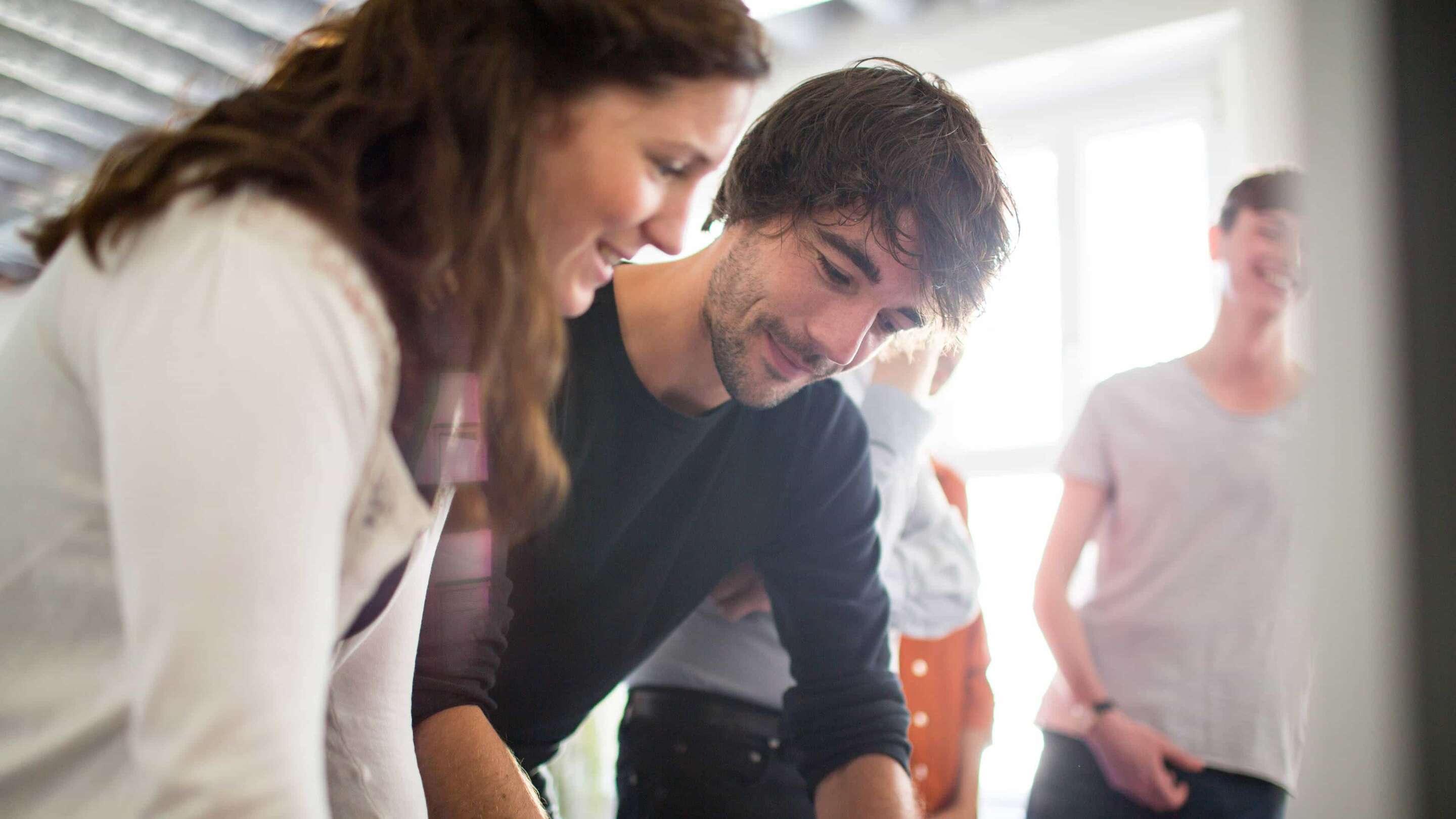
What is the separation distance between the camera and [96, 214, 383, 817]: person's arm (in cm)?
37

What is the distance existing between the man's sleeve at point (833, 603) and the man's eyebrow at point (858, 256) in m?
0.18

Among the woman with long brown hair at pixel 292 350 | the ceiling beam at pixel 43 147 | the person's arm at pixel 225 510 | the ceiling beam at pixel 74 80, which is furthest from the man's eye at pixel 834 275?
the ceiling beam at pixel 43 147

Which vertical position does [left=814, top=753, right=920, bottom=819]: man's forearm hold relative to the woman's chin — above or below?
below

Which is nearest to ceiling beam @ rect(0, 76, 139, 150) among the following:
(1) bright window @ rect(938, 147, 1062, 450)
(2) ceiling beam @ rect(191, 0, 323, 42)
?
(2) ceiling beam @ rect(191, 0, 323, 42)

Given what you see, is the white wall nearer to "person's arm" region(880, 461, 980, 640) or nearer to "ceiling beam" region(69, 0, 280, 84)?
"person's arm" region(880, 461, 980, 640)

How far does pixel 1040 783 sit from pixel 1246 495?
0.49 metres

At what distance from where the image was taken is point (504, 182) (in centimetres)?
51

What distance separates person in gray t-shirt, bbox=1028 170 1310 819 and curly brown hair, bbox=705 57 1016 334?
60 centimetres

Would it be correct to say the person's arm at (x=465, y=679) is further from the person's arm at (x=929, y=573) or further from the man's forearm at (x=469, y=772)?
the person's arm at (x=929, y=573)

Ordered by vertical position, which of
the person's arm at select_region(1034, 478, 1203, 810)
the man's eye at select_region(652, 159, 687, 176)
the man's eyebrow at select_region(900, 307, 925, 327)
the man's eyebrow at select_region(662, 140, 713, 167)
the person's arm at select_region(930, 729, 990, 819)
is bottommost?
the person's arm at select_region(930, 729, 990, 819)

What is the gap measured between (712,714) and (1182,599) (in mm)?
711

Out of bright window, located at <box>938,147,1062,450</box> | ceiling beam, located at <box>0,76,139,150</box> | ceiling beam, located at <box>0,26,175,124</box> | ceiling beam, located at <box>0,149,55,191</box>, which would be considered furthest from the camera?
ceiling beam, located at <box>0,149,55,191</box>

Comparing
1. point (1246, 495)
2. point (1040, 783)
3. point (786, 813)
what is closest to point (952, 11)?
point (1246, 495)

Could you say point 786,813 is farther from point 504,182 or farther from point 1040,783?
point 504,182
